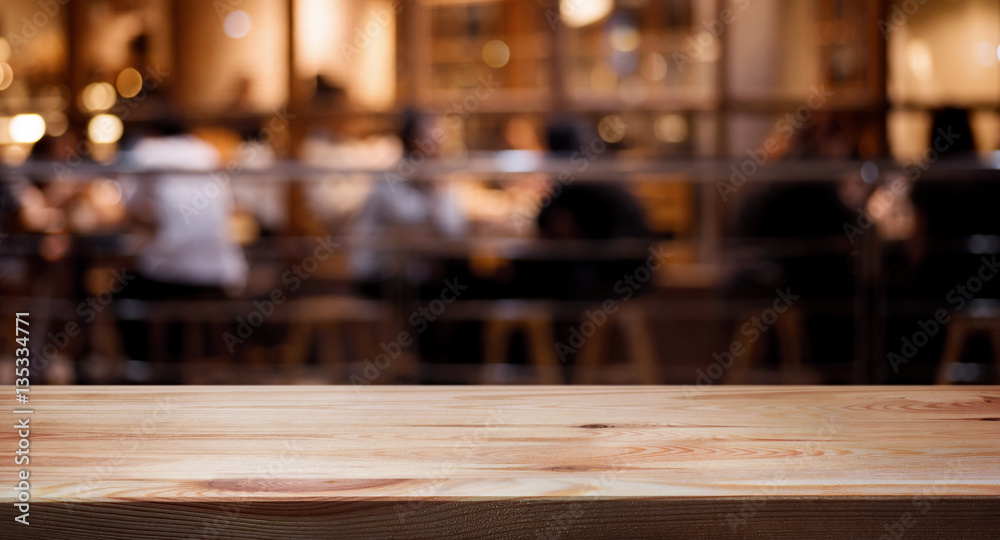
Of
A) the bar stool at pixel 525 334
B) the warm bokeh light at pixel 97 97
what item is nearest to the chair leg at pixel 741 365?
the bar stool at pixel 525 334

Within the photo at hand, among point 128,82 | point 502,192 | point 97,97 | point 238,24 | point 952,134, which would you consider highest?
point 238,24

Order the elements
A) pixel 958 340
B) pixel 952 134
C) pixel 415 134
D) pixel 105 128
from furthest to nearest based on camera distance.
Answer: pixel 105 128
pixel 415 134
pixel 952 134
pixel 958 340

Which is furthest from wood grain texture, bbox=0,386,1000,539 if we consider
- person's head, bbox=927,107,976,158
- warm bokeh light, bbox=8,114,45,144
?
warm bokeh light, bbox=8,114,45,144

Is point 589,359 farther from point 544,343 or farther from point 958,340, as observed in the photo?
point 958,340

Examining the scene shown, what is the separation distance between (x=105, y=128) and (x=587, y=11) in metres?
3.32

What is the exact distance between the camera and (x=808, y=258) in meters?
2.49

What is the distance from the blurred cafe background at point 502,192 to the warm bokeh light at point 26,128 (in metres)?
0.03

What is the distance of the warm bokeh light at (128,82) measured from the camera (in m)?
5.42

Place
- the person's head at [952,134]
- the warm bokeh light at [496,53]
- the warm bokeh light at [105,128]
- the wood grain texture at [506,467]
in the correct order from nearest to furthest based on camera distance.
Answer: the wood grain texture at [506,467] → the person's head at [952,134] → the warm bokeh light at [105,128] → the warm bokeh light at [496,53]

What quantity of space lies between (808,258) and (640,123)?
2.56 metres

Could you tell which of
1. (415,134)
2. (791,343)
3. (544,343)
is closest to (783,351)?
(791,343)

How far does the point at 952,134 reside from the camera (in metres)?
3.79

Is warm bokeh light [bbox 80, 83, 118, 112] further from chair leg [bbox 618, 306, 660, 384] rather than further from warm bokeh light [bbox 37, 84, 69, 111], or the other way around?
chair leg [bbox 618, 306, 660, 384]

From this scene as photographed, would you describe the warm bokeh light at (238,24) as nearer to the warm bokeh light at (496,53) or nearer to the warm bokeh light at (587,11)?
the warm bokeh light at (496,53)
